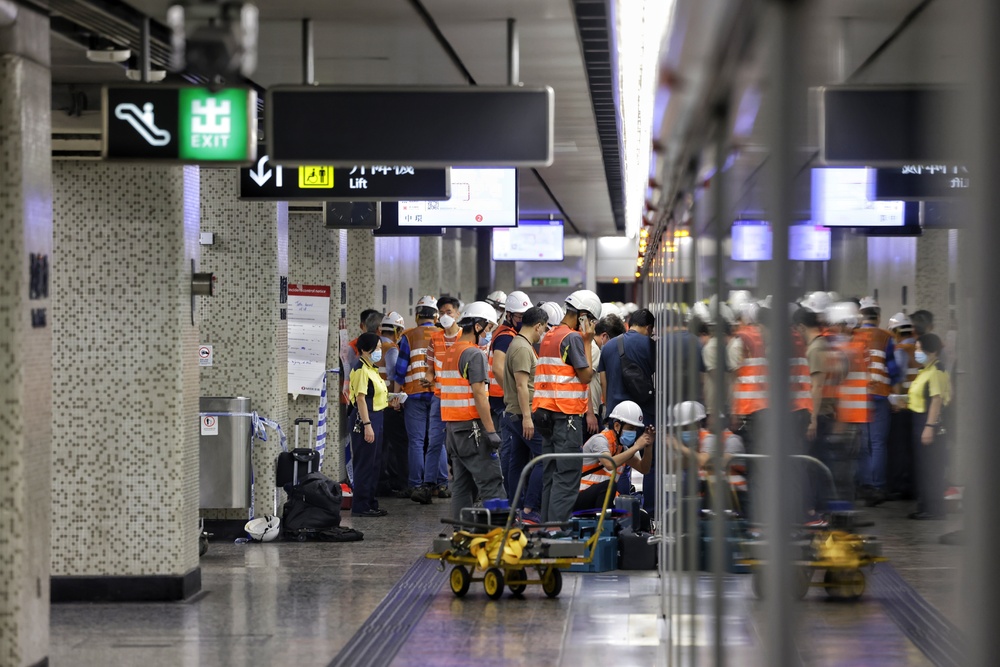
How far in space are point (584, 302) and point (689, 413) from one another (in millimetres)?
8932

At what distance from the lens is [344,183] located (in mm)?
8320

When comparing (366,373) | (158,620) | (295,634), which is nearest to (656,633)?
(295,634)

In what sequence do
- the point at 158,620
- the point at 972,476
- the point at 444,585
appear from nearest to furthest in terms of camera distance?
the point at 972,476 < the point at 158,620 < the point at 444,585

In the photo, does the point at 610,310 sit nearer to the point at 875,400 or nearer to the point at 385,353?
the point at 385,353

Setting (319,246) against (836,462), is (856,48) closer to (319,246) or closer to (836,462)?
(836,462)

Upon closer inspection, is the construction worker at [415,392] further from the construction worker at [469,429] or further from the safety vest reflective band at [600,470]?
the safety vest reflective band at [600,470]

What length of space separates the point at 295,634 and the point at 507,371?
12.0 ft

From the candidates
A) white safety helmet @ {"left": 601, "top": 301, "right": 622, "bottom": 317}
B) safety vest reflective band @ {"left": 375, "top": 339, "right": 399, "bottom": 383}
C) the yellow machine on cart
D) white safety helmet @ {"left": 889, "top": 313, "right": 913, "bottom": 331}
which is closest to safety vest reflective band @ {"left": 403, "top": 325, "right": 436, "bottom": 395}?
safety vest reflective band @ {"left": 375, "top": 339, "right": 399, "bottom": 383}

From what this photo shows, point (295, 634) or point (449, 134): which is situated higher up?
point (449, 134)

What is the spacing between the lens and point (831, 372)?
1203mm

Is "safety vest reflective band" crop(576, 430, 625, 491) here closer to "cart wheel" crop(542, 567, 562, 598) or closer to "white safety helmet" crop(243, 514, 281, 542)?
"cart wheel" crop(542, 567, 562, 598)

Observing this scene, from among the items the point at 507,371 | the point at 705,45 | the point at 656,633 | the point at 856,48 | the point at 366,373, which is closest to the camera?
the point at 856,48

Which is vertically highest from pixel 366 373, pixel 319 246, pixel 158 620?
pixel 319 246

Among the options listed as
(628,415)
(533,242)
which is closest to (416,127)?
(628,415)
